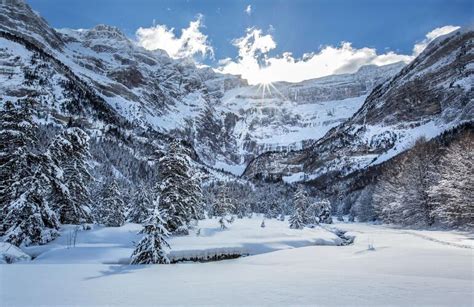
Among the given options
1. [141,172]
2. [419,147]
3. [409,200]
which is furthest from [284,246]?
[141,172]

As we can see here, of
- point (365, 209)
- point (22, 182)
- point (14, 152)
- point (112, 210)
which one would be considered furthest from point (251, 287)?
point (365, 209)

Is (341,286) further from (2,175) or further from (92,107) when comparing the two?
(92,107)

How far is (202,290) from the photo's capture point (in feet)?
28.1

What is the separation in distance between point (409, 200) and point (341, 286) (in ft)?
152

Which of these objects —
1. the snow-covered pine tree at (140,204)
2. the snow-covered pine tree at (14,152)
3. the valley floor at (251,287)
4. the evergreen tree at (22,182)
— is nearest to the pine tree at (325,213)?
the snow-covered pine tree at (140,204)

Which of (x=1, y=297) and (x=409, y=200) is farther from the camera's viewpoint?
(x=409, y=200)

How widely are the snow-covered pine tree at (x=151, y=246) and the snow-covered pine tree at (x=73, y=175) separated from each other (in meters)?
11.8

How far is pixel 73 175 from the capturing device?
27.6m

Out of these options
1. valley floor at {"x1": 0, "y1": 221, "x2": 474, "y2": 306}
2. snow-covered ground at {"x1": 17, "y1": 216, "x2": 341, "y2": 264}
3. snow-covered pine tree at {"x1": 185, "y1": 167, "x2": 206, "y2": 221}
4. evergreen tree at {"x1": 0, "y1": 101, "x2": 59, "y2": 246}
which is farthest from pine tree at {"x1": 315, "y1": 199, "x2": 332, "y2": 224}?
valley floor at {"x1": 0, "y1": 221, "x2": 474, "y2": 306}

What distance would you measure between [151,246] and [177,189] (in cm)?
1158

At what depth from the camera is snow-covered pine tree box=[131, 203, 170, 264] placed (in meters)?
16.1

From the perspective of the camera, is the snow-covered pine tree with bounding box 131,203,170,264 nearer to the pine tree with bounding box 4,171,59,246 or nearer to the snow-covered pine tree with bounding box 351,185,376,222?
the pine tree with bounding box 4,171,59,246

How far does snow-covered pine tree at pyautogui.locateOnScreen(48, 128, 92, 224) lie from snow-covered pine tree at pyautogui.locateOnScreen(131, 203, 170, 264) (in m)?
11.8

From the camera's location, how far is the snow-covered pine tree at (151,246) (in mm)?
16078
